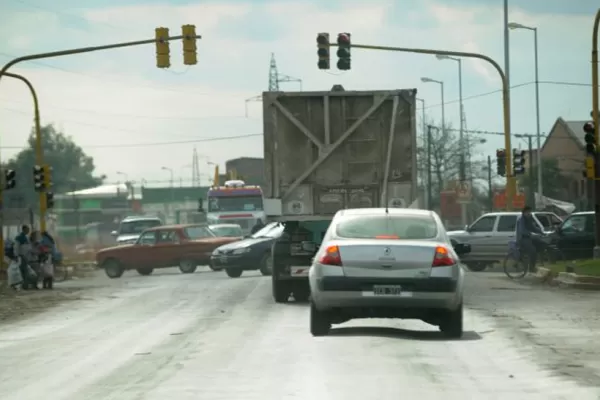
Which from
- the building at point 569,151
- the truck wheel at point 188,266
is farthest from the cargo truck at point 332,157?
the building at point 569,151

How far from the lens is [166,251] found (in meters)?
49.0

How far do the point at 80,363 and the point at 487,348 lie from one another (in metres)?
4.35

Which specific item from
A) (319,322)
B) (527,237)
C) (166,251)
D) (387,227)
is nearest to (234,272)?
(166,251)

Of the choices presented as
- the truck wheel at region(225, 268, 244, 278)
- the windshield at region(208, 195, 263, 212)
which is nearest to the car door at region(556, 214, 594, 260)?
the truck wheel at region(225, 268, 244, 278)

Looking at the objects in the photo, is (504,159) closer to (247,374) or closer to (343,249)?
(343,249)

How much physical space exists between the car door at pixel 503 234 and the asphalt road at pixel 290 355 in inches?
662

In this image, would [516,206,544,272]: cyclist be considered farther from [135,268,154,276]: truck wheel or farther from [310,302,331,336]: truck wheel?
[310,302,331,336]: truck wheel

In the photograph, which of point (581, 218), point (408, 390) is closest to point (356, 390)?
point (408, 390)

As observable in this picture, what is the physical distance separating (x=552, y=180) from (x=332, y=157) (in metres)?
89.0

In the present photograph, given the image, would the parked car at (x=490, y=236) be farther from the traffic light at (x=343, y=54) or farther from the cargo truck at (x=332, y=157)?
the cargo truck at (x=332, y=157)

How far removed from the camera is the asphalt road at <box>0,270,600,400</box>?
12047mm

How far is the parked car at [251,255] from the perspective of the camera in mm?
40031

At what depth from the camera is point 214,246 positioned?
159 feet

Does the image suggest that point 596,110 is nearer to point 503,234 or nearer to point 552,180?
point 503,234
